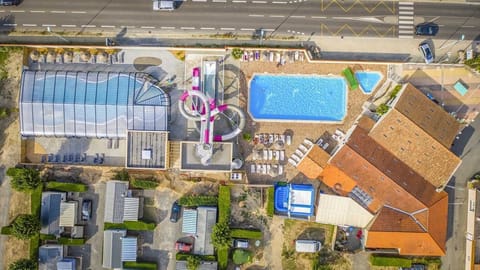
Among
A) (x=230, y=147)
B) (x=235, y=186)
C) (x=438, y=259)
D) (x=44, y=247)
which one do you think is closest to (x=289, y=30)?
(x=230, y=147)

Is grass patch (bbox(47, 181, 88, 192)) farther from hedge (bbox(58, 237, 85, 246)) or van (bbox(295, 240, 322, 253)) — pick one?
van (bbox(295, 240, 322, 253))

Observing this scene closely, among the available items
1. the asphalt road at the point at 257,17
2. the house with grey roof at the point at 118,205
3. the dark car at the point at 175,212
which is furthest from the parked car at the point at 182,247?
the asphalt road at the point at 257,17

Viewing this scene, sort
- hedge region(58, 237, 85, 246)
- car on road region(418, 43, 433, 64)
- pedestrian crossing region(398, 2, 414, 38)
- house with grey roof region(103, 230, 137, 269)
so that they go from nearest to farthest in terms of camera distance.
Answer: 1. house with grey roof region(103, 230, 137, 269)
2. hedge region(58, 237, 85, 246)
3. car on road region(418, 43, 433, 64)
4. pedestrian crossing region(398, 2, 414, 38)

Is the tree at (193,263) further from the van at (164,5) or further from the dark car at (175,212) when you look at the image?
the van at (164,5)

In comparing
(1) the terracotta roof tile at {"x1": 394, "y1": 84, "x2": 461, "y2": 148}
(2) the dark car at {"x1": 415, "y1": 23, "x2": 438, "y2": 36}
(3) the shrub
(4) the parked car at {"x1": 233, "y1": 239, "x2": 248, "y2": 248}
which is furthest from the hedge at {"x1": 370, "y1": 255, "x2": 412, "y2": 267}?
(2) the dark car at {"x1": 415, "y1": 23, "x2": 438, "y2": 36}

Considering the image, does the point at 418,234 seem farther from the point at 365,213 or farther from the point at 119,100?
the point at 119,100

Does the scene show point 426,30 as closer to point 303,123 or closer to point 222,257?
point 303,123

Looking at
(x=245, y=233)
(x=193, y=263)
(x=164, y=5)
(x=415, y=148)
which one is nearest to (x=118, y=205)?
(x=193, y=263)
